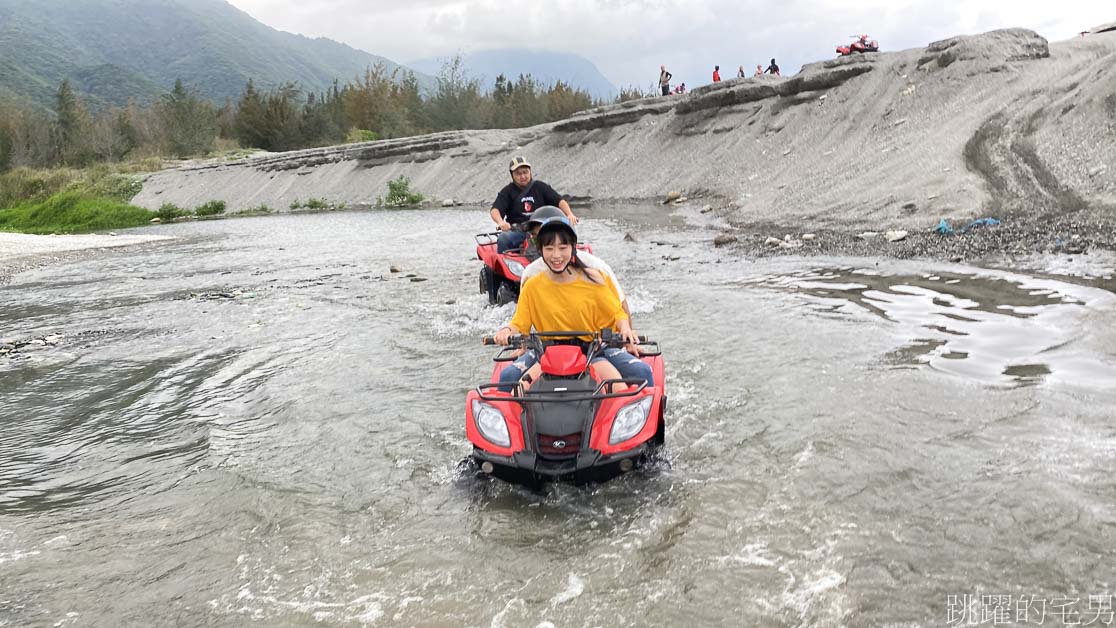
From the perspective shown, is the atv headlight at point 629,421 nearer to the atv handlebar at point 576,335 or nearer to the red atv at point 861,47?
the atv handlebar at point 576,335

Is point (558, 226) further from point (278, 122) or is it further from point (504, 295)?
point (278, 122)

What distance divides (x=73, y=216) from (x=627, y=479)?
47962mm

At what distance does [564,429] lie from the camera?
15.2ft

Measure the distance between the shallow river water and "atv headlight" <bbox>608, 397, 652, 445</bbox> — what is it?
1.49 feet

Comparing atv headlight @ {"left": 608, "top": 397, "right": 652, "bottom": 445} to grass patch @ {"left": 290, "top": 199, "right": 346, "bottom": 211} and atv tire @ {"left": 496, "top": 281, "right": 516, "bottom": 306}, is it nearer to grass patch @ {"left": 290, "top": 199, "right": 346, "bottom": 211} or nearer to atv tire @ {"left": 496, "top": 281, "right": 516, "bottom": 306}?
atv tire @ {"left": 496, "top": 281, "right": 516, "bottom": 306}

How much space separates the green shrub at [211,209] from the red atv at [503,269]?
120ft

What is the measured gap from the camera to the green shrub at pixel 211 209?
4309 cm

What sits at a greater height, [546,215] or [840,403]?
Result: [546,215]

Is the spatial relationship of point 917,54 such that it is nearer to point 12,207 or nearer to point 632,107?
point 632,107

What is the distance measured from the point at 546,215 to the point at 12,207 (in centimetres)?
5842

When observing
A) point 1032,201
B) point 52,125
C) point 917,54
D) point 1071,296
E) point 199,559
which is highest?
point 52,125

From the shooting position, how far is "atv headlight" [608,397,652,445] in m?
4.60

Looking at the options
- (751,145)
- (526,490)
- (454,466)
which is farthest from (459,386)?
(751,145)

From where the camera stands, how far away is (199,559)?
4.49 meters
